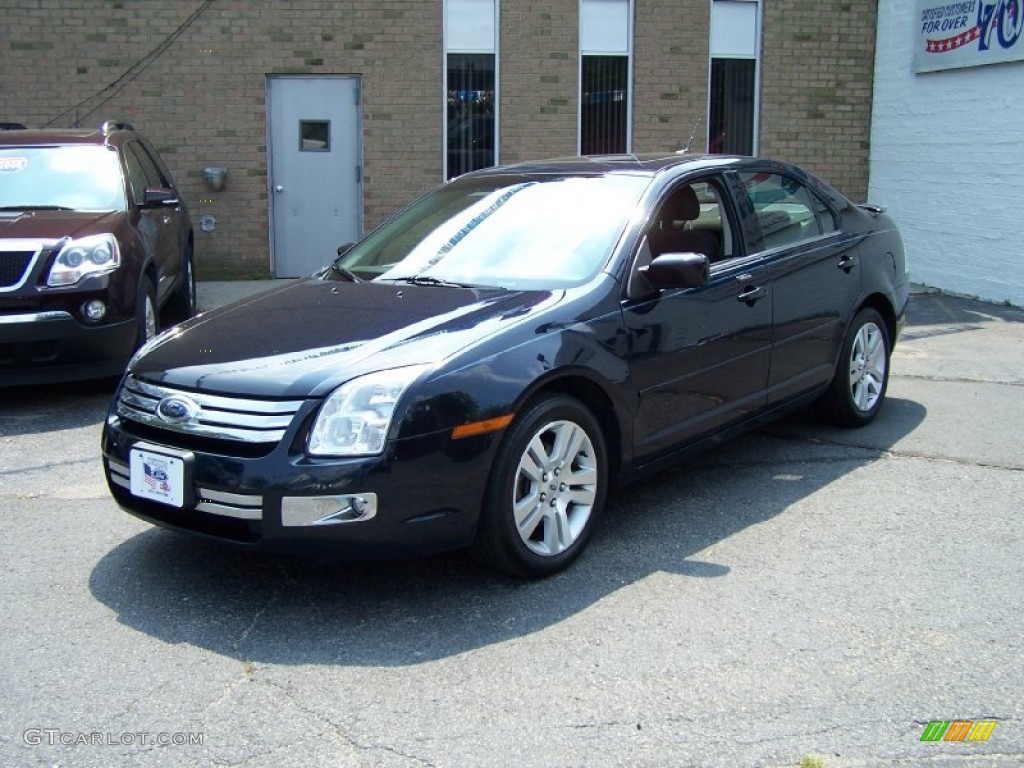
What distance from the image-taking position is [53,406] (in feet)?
23.7

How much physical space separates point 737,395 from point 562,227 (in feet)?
3.84

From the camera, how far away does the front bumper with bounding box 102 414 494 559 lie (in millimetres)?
3729

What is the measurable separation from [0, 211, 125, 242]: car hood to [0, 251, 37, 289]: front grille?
0.45 ft

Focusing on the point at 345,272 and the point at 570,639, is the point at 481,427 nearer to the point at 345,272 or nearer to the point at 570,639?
the point at 570,639

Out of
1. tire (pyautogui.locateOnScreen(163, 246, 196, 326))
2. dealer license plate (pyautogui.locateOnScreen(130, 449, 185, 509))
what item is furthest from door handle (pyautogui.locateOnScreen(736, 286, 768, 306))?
tire (pyautogui.locateOnScreen(163, 246, 196, 326))

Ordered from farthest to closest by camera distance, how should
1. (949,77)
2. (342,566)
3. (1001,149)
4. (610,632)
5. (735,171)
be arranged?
(949,77)
(1001,149)
(735,171)
(342,566)
(610,632)

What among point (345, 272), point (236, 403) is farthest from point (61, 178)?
point (236, 403)

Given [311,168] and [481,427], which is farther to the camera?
[311,168]

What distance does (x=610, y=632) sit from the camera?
3.86 metres

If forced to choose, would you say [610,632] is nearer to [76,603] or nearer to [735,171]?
[76,603]

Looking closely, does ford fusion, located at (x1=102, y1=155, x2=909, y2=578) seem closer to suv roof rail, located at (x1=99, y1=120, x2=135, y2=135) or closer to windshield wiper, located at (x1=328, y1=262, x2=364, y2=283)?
windshield wiper, located at (x1=328, y1=262, x2=364, y2=283)

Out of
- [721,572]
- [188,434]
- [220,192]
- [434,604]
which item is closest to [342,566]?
[434,604]

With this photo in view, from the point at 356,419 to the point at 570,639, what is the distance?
105 cm

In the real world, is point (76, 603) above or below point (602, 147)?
below
